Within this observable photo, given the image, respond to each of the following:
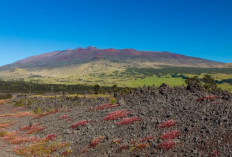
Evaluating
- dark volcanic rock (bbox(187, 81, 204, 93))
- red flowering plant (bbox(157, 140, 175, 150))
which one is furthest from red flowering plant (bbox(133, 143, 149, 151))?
dark volcanic rock (bbox(187, 81, 204, 93))

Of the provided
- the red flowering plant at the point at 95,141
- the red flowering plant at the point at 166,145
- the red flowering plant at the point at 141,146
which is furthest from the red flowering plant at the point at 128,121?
the red flowering plant at the point at 166,145

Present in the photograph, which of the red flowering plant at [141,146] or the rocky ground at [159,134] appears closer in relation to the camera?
the rocky ground at [159,134]

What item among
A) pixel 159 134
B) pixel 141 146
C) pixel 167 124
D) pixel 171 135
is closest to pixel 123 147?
pixel 141 146

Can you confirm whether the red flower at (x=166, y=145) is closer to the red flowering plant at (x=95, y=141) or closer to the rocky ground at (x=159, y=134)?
the rocky ground at (x=159, y=134)

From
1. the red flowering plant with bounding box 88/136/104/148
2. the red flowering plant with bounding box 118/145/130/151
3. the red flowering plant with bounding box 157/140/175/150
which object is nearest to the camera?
the red flowering plant with bounding box 157/140/175/150

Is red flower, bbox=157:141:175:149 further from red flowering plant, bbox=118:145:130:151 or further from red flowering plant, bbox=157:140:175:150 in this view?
red flowering plant, bbox=118:145:130:151

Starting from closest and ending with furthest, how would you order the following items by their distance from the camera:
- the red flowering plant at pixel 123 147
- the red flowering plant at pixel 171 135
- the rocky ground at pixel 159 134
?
the rocky ground at pixel 159 134, the red flowering plant at pixel 171 135, the red flowering plant at pixel 123 147

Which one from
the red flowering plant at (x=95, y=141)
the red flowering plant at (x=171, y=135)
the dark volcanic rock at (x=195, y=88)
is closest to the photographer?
the red flowering plant at (x=171, y=135)

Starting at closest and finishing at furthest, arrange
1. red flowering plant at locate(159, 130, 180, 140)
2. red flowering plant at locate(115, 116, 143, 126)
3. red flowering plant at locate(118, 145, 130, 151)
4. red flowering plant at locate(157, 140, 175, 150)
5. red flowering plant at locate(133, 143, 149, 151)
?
1. red flowering plant at locate(157, 140, 175, 150)
2. red flowering plant at locate(133, 143, 149, 151)
3. red flowering plant at locate(159, 130, 180, 140)
4. red flowering plant at locate(118, 145, 130, 151)
5. red flowering plant at locate(115, 116, 143, 126)

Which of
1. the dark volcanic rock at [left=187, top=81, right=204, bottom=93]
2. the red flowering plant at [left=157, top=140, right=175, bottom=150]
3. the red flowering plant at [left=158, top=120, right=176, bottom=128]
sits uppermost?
the dark volcanic rock at [left=187, top=81, right=204, bottom=93]

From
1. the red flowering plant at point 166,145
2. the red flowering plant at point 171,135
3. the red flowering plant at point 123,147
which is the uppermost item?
the red flowering plant at point 171,135

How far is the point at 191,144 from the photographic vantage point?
10109 millimetres

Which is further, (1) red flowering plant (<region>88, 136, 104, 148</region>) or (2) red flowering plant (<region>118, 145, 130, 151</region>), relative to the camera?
(1) red flowering plant (<region>88, 136, 104, 148</region>)

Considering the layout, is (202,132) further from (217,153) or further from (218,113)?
(218,113)
